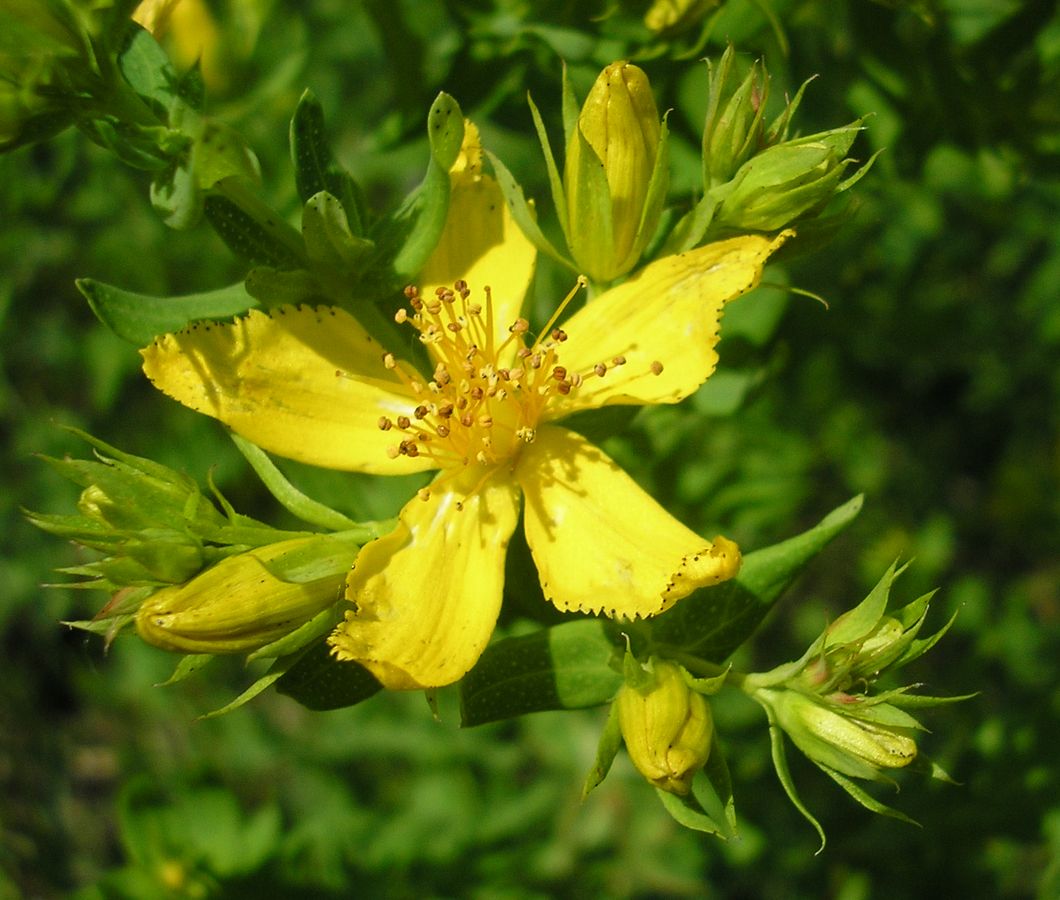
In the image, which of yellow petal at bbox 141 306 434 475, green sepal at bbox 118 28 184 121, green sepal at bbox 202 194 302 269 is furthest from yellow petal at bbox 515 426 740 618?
green sepal at bbox 118 28 184 121

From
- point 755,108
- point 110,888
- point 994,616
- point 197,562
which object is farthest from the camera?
point 994,616

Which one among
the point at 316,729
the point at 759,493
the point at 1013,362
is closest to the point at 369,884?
the point at 316,729

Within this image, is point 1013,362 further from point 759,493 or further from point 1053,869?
point 1053,869

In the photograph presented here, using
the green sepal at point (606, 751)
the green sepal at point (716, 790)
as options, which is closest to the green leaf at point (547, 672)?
the green sepal at point (606, 751)

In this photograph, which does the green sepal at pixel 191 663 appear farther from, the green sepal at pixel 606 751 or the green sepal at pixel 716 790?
the green sepal at pixel 716 790

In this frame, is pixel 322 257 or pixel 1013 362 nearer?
pixel 322 257

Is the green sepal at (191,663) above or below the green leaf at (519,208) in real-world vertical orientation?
below

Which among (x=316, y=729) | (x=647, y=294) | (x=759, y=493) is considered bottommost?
(x=316, y=729)
